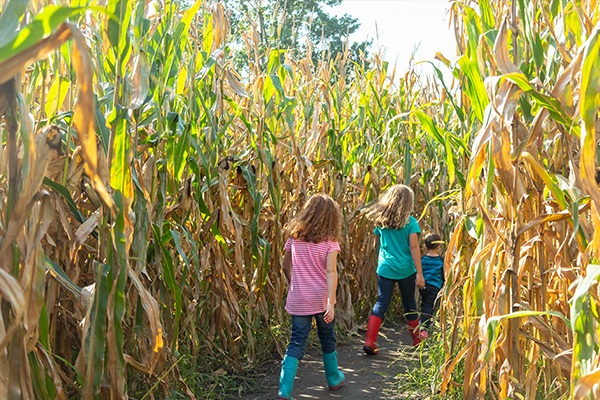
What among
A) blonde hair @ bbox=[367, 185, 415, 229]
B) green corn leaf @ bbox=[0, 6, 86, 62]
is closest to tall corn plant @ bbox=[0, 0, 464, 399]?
green corn leaf @ bbox=[0, 6, 86, 62]

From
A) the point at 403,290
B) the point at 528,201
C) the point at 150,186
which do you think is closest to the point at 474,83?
the point at 528,201

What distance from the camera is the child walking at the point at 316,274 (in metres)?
2.66

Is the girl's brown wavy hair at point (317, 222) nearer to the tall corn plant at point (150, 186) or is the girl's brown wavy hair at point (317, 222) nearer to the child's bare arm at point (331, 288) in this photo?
the child's bare arm at point (331, 288)

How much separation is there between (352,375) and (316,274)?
0.79 metres

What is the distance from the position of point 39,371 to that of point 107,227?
441 mm

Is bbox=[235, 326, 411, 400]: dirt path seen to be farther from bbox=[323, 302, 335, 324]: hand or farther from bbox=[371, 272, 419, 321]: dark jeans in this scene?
bbox=[323, 302, 335, 324]: hand

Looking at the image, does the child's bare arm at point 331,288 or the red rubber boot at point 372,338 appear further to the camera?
the red rubber boot at point 372,338

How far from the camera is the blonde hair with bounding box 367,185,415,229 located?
11.1ft

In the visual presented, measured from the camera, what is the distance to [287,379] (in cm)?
249

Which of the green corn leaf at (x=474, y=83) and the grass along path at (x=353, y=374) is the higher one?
the green corn leaf at (x=474, y=83)

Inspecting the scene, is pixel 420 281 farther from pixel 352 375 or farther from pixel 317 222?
pixel 317 222

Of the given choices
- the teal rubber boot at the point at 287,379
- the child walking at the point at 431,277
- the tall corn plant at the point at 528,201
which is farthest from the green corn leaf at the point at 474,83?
the child walking at the point at 431,277

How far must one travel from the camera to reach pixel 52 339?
5.81 feet

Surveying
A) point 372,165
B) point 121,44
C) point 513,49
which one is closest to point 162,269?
point 121,44
